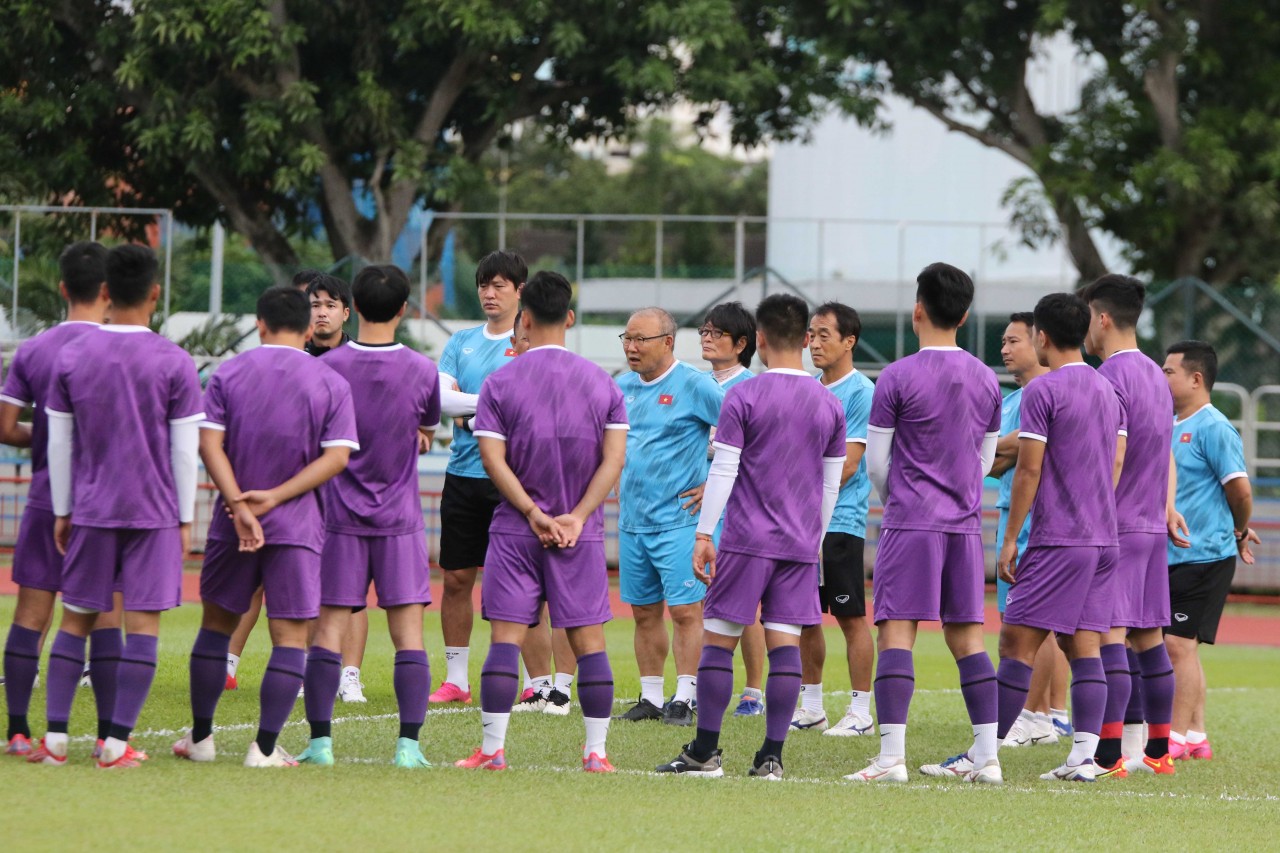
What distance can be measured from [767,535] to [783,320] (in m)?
0.90

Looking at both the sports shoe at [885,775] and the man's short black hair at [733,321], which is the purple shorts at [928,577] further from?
the man's short black hair at [733,321]

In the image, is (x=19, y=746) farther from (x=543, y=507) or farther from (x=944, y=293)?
(x=944, y=293)

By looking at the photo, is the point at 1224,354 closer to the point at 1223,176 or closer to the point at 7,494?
the point at 1223,176

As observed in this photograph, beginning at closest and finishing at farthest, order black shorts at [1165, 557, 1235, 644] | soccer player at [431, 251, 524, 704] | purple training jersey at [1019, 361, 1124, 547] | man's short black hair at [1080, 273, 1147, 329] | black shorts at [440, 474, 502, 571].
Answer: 1. purple training jersey at [1019, 361, 1124, 547]
2. man's short black hair at [1080, 273, 1147, 329]
3. black shorts at [1165, 557, 1235, 644]
4. soccer player at [431, 251, 524, 704]
5. black shorts at [440, 474, 502, 571]

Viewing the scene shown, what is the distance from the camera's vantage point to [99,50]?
20203 mm

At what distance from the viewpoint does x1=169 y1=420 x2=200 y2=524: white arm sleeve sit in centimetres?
633

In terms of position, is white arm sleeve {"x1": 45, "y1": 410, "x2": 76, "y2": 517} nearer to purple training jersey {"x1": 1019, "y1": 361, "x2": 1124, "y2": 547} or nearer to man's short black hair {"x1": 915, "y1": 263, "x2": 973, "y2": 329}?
man's short black hair {"x1": 915, "y1": 263, "x2": 973, "y2": 329}

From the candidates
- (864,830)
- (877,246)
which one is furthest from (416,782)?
(877,246)

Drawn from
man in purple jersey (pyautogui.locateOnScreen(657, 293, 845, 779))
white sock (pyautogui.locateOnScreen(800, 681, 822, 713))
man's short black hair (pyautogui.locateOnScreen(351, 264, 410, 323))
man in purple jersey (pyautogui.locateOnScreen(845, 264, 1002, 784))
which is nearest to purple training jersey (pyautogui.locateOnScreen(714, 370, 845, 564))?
man in purple jersey (pyautogui.locateOnScreen(657, 293, 845, 779))

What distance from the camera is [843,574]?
8648mm

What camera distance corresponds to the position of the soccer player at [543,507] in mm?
6633

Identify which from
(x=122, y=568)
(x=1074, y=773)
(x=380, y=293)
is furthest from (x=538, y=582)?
(x=1074, y=773)

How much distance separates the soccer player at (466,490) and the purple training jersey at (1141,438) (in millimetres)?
3046

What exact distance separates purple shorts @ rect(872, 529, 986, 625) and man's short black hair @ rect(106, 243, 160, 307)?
318 cm
